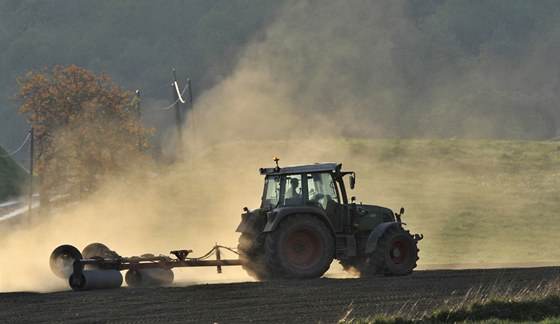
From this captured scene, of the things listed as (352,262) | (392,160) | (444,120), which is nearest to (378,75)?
(444,120)

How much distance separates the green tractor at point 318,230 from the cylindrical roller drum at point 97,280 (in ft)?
10.0

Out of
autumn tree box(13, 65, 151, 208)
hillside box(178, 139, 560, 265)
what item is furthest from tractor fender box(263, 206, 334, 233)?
autumn tree box(13, 65, 151, 208)

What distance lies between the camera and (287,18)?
→ 7844 inches

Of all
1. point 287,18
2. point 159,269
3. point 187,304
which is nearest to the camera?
point 187,304

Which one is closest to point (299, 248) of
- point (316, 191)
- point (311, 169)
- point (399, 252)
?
point (316, 191)

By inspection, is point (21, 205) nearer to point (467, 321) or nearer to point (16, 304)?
point (16, 304)

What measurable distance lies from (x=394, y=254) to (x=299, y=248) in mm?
2323

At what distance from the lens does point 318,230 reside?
24.3 m

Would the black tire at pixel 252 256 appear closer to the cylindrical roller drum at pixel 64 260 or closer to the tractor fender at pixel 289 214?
the tractor fender at pixel 289 214

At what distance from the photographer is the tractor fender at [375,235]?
24797mm

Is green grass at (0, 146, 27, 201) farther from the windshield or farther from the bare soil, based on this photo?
the bare soil

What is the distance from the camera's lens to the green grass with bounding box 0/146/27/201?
86.9 metres

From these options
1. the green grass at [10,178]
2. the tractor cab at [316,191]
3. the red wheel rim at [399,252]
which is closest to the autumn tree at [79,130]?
the green grass at [10,178]

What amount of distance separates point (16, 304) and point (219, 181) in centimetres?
5081
